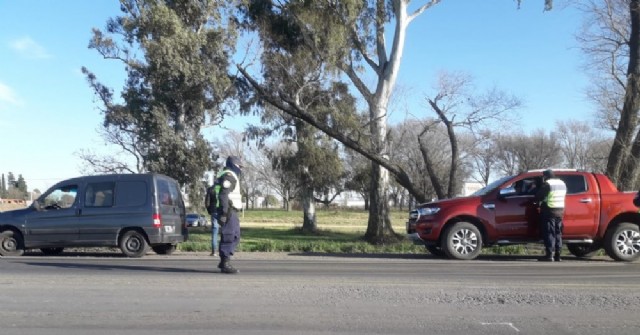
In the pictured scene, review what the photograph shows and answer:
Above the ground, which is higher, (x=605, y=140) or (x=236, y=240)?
(x=605, y=140)

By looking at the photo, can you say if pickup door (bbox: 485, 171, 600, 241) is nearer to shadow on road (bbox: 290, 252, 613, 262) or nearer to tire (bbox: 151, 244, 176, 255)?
shadow on road (bbox: 290, 252, 613, 262)

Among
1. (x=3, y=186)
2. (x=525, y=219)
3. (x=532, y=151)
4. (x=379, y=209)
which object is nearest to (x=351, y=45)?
(x=379, y=209)

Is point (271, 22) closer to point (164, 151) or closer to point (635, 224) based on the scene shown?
point (164, 151)

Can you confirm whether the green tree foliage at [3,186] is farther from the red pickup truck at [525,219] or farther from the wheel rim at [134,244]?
the red pickup truck at [525,219]

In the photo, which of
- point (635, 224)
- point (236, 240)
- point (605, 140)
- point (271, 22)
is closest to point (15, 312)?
point (236, 240)

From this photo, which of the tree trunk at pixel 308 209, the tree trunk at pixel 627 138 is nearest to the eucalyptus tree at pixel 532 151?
the tree trunk at pixel 308 209

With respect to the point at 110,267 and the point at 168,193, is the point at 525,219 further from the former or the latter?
the point at 110,267

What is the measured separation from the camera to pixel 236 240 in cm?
988

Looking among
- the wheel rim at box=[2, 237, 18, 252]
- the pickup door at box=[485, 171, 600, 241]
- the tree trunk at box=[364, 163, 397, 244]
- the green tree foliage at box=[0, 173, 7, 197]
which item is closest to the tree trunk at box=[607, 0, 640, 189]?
the pickup door at box=[485, 171, 600, 241]

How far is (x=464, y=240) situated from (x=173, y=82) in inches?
620

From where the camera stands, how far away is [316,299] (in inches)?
306

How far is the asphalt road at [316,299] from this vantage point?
646 cm

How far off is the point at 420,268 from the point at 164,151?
16.7 meters

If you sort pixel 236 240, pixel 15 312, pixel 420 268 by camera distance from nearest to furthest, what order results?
pixel 15 312
pixel 236 240
pixel 420 268
